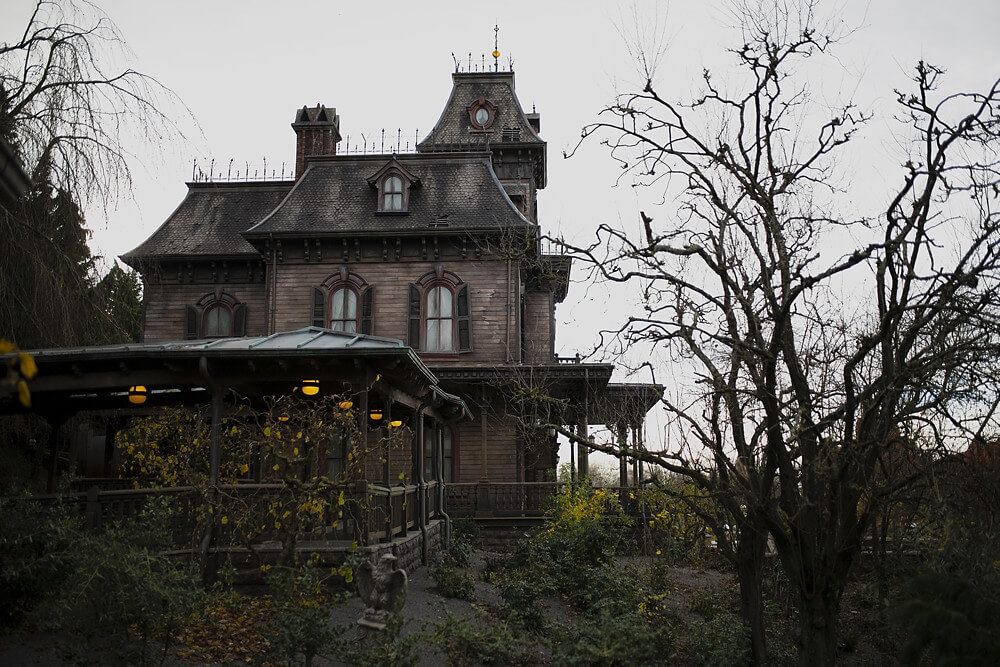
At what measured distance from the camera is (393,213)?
25359 millimetres


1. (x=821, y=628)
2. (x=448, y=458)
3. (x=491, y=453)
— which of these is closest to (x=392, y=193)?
(x=448, y=458)

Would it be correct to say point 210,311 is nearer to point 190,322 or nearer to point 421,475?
point 190,322

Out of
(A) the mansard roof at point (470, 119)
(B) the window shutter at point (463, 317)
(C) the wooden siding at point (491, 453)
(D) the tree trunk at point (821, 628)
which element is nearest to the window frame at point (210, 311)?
(B) the window shutter at point (463, 317)

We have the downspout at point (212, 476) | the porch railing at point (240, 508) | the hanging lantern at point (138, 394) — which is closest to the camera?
the porch railing at point (240, 508)

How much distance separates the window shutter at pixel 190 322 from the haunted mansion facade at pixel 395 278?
31 mm

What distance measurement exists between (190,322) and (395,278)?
250 inches

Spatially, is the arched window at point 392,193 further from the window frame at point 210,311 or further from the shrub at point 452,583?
the shrub at point 452,583

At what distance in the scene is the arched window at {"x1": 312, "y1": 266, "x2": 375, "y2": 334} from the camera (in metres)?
24.8

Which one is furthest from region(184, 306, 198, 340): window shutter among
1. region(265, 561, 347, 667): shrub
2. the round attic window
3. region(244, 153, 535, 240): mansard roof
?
region(265, 561, 347, 667): shrub

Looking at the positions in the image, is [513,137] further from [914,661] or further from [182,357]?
[914,661]

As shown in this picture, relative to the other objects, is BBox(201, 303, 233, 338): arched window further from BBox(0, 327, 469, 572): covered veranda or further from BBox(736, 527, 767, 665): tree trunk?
BBox(736, 527, 767, 665): tree trunk

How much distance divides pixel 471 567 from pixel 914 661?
430 inches

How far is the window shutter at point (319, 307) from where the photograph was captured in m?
24.9

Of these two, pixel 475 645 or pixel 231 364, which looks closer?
pixel 475 645
